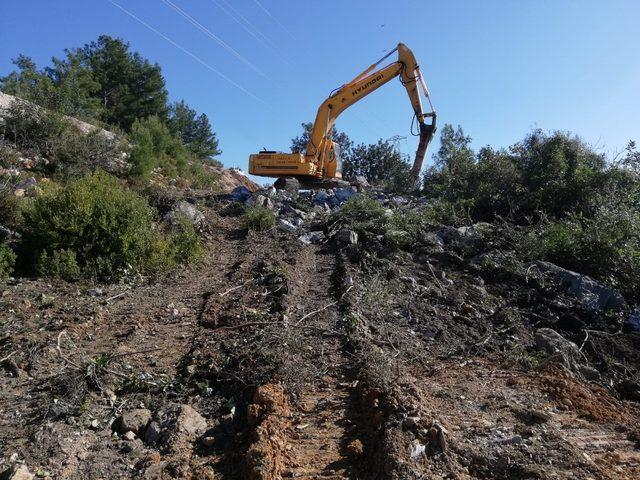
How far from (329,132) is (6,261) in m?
10.6

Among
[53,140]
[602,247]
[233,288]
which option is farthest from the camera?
[53,140]

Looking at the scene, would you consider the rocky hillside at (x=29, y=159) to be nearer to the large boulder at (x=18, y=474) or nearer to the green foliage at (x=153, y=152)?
the green foliage at (x=153, y=152)

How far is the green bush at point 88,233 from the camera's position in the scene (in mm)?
6098

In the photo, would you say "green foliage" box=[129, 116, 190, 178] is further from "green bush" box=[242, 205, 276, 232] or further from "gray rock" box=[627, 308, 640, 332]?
"gray rock" box=[627, 308, 640, 332]

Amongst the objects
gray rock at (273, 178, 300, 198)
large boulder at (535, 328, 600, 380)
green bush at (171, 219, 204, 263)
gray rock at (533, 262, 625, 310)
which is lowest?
large boulder at (535, 328, 600, 380)

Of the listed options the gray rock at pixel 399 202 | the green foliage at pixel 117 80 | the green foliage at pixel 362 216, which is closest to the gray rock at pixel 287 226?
the green foliage at pixel 362 216

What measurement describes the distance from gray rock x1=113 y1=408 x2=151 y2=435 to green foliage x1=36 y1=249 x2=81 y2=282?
11.0ft

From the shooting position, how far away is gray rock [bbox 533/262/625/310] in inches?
245

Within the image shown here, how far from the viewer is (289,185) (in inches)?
538

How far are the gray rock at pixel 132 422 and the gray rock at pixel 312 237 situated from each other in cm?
625

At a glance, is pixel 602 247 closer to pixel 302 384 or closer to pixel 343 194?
pixel 302 384

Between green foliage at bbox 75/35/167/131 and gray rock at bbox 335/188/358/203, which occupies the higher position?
green foliage at bbox 75/35/167/131

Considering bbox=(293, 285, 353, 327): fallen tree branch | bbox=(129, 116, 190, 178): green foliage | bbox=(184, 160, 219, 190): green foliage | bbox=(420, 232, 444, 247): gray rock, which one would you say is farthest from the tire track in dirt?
bbox=(184, 160, 219, 190): green foliage

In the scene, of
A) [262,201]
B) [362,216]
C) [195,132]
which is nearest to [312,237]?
[362,216]
